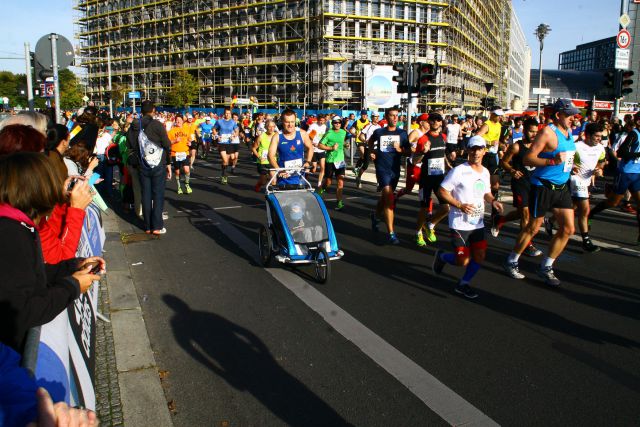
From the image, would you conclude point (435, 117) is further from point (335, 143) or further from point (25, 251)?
point (25, 251)

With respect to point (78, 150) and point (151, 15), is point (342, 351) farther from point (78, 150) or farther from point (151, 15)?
point (151, 15)

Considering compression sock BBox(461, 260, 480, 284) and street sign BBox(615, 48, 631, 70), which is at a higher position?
street sign BBox(615, 48, 631, 70)

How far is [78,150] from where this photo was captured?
6371mm

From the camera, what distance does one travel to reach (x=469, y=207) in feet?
17.9

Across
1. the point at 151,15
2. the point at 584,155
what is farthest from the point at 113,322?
the point at 151,15

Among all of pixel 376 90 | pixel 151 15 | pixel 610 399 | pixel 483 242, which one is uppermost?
pixel 151 15

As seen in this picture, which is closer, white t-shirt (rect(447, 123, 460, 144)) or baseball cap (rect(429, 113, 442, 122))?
baseball cap (rect(429, 113, 442, 122))

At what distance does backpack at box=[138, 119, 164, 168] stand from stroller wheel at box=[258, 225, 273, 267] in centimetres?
255

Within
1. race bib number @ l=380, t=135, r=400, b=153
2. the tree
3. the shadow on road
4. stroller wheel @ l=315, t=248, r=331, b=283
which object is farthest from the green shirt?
the tree

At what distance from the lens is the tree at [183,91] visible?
62812 millimetres

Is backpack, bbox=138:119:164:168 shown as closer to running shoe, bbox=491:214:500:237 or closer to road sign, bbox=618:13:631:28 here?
running shoe, bbox=491:214:500:237

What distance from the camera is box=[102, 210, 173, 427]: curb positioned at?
11.2 feet

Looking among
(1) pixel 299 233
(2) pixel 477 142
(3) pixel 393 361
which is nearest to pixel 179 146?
(1) pixel 299 233

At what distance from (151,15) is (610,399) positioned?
79.5m
